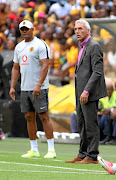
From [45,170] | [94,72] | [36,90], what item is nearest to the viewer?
[45,170]

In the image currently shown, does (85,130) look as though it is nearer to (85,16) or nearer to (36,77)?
(36,77)

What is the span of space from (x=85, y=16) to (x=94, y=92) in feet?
37.4

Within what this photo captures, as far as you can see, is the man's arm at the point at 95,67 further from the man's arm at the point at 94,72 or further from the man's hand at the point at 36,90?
the man's hand at the point at 36,90

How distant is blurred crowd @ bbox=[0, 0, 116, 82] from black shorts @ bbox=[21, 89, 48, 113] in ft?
15.4

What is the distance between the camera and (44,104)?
812 centimetres

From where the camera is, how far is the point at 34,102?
8.12m

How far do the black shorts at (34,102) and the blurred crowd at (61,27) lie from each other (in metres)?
4.69

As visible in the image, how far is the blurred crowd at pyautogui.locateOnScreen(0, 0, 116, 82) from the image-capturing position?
12.8 metres

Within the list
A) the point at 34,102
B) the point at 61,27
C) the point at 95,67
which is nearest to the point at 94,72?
the point at 95,67

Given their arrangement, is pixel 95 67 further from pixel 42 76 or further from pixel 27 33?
pixel 27 33

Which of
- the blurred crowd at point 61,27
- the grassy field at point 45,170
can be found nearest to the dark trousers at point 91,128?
the grassy field at point 45,170

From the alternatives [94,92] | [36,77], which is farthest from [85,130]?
[36,77]

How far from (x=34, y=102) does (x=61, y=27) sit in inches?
436

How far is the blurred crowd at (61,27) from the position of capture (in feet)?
42.1
